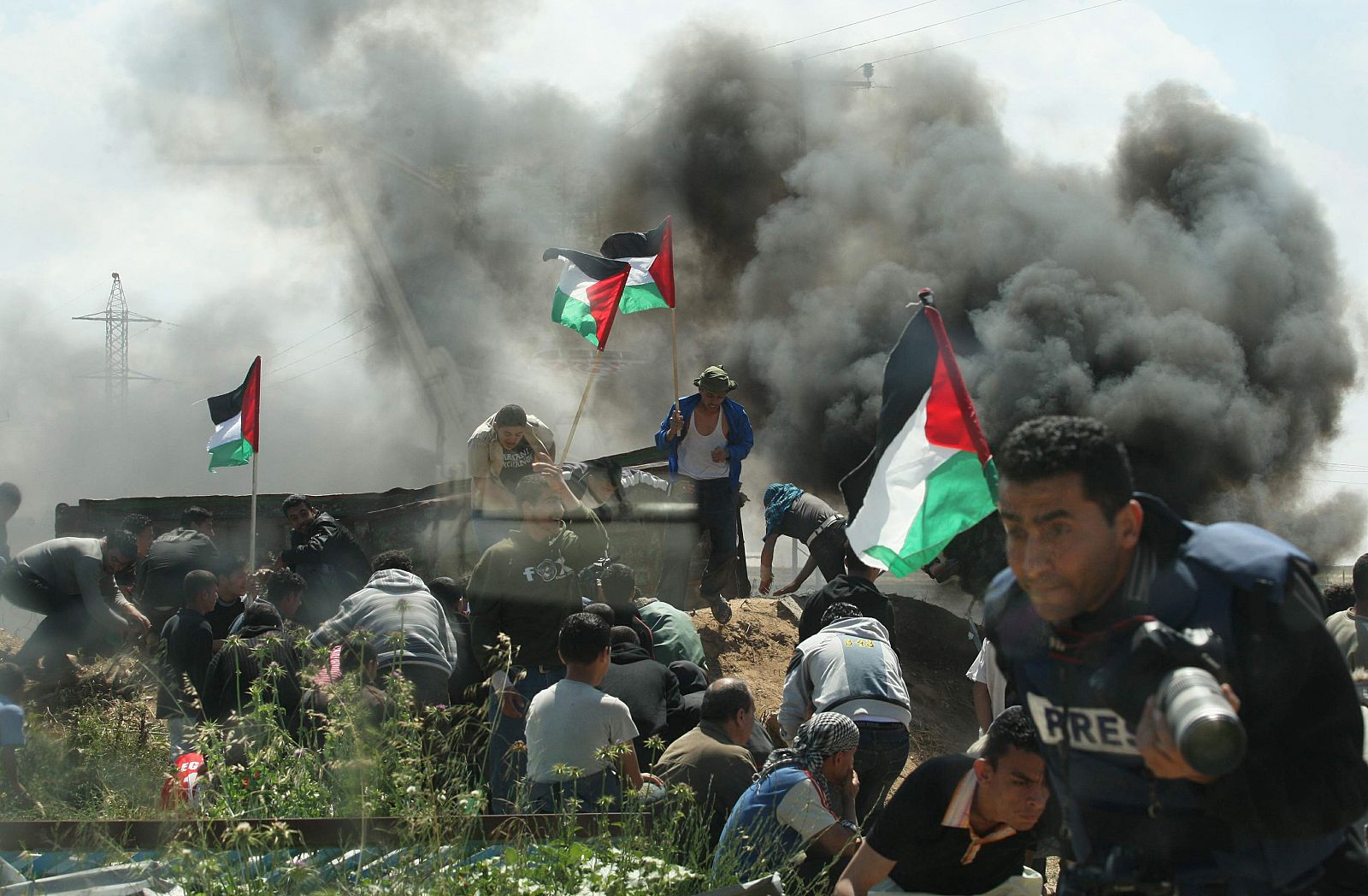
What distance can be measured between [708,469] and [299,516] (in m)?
2.91

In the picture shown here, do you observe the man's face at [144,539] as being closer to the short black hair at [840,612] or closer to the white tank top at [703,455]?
the white tank top at [703,455]

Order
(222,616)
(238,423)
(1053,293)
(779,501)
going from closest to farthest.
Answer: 1. (222,616)
2. (779,501)
3. (238,423)
4. (1053,293)

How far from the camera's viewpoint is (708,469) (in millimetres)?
9055

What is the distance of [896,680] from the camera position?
5375 millimetres

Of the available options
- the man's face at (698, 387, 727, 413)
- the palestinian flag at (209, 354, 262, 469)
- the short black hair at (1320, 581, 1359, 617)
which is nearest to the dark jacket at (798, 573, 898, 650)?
the short black hair at (1320, 581, 1359, 617)

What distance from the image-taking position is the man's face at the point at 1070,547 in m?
2.03

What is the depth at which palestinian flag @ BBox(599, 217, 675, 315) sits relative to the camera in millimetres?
9617

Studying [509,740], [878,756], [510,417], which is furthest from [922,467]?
[510,417]

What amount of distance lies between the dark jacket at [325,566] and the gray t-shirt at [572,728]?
3.30 meters

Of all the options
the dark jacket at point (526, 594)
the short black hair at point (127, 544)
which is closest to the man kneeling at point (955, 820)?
the dark jacket at point (526, 594)

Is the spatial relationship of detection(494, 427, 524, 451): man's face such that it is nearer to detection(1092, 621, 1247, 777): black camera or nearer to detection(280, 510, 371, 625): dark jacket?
detection(280, 510, 371, 625): dark jacket

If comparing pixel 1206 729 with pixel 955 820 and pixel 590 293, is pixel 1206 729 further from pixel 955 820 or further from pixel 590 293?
pixel 590 293

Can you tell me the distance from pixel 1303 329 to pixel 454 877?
18993mm

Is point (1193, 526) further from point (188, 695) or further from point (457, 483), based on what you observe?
point (457, 483)
